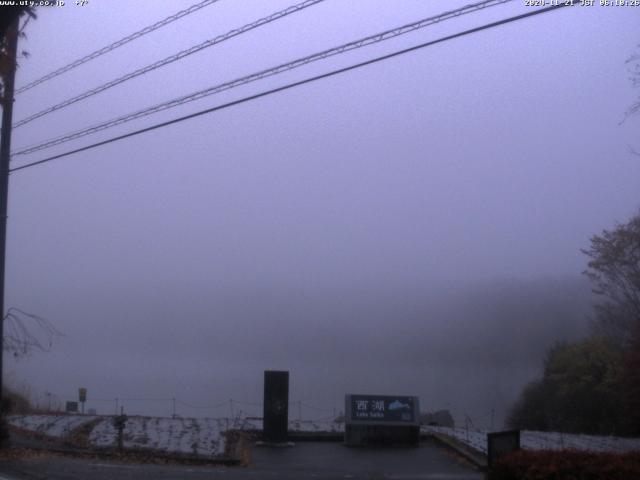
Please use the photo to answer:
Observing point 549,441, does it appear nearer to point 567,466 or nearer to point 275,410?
point 275,410

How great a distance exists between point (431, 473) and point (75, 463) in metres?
8.99

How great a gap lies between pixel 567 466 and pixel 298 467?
10.9 meters

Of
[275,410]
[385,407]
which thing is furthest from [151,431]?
[385,407]

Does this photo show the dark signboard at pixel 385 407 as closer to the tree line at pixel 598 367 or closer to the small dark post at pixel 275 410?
the small dark post at pixel 275 410

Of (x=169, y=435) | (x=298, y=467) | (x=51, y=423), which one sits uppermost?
(x=51, y=423)

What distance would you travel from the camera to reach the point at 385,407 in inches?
1073

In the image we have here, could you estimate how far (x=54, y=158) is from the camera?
20.1 metres

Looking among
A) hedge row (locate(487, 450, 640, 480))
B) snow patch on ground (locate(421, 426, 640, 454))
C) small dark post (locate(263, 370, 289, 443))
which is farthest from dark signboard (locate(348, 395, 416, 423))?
hedge row (locate(487, 450, 640, 480))

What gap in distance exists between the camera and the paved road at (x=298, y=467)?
18844 millimetres

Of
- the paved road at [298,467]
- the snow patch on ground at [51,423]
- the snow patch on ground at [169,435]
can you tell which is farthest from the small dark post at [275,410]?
the snow patch on ground at [51,423]

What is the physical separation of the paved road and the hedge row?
7283 mm

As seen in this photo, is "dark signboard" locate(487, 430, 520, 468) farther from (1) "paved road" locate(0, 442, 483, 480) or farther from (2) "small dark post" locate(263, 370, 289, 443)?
(2) "small dark post" locate(263, 370, 289, 443)

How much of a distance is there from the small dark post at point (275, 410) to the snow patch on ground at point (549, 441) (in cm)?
533

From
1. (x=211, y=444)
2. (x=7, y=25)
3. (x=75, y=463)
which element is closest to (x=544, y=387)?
(x=211, y=444)
